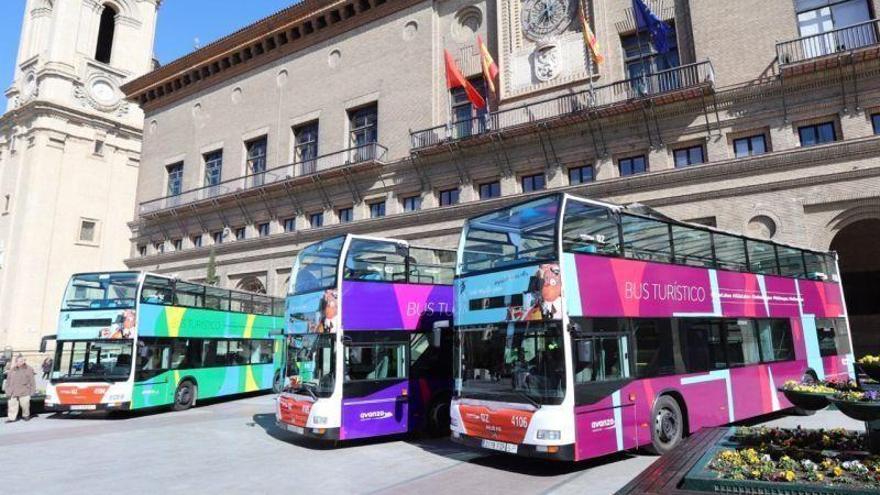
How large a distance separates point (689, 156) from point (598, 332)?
42.4 feet

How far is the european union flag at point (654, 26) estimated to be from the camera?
1881cm

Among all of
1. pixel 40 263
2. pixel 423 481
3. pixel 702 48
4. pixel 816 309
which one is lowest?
pixel 423 481

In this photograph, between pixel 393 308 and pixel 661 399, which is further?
pixel 393 308

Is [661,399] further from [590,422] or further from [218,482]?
[218,482]

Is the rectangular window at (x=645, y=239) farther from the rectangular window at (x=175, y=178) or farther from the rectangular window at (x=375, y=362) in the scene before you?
the rectangular window at (x=175, y=178)

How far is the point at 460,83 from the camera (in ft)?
76.0

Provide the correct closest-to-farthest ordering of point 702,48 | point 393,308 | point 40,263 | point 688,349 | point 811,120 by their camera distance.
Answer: point 688,349 < point 393,308 < point 811,120 < point 702,48 < point 40,263

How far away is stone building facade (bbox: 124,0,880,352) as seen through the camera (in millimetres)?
17094

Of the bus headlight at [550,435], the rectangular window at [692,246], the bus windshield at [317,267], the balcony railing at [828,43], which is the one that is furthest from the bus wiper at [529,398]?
the balcony railing at [828,43]

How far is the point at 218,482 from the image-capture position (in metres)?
8.05

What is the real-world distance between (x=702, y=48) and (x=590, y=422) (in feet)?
52.5

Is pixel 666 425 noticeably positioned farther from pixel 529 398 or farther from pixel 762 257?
pixel 762 257

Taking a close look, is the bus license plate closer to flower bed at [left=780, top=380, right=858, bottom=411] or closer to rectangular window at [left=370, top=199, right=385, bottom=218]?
flower bed at [left=780, top=380, right=858, bottom=411]

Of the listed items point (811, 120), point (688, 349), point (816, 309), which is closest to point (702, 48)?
point (811, 120)
